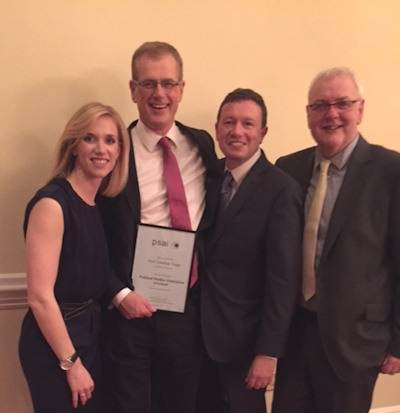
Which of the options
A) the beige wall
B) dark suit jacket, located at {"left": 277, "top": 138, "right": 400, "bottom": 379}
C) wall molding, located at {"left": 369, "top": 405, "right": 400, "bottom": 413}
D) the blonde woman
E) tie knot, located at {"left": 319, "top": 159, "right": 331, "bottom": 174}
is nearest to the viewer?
the blonde woman

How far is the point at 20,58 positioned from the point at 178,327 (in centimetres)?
126

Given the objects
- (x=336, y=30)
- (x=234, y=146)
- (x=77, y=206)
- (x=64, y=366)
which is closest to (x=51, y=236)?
(x=77, y=206)

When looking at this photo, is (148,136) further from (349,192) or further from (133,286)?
(349,192)

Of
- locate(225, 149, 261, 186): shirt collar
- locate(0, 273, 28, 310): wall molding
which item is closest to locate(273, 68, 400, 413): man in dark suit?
locate(225, 149, 261, 186): shirt collar

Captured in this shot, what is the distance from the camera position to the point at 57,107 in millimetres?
1843

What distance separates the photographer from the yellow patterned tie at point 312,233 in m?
1.54

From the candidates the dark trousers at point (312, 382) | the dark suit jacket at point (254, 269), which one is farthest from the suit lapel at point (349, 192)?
the dark trousers at point (312, 382)

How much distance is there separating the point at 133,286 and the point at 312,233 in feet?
2.26

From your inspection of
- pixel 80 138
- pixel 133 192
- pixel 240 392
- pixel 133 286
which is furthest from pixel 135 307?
pixel 80 138

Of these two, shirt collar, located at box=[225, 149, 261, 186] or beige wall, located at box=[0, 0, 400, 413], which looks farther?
beige wall, located at box=[0, 0, 400, 413]

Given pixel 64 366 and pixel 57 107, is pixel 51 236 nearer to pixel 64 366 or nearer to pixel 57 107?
pixel 64 366

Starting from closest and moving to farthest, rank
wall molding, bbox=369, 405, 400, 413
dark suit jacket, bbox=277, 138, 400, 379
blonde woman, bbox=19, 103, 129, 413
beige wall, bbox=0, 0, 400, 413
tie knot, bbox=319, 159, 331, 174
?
blonde woman, bbox=19, 103, 129, 413 < dark suit jacket, bbox=277, 138, 400, 379 < tie knot, bbox=319, 159, 331, 174 < beige wall, bbox=0, 0, 400, 413 < wall molding, bbox=369, 405, 400, 413

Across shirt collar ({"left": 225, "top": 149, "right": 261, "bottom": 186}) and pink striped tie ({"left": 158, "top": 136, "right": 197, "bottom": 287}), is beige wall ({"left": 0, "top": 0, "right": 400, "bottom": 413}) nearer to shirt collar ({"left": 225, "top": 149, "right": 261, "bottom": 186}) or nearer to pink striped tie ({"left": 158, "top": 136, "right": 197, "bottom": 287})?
pink striped tie ({"left": 158, "top": 136, "right": 197, "bottom": 287})

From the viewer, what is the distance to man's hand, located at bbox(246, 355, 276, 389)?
5.00ft
